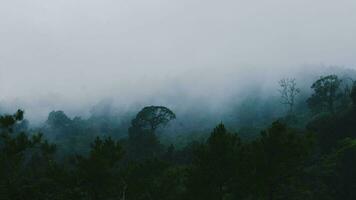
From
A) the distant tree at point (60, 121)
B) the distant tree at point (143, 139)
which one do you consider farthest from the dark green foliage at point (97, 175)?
the distant tree at point (60, 121)

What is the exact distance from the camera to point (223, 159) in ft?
131

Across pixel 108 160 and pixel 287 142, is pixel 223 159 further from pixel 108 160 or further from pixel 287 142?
pixel 108 160

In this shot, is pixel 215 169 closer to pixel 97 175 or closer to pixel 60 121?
pixel 97 175

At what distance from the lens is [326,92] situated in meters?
97.9

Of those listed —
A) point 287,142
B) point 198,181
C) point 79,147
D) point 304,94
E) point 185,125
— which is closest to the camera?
point 287,142

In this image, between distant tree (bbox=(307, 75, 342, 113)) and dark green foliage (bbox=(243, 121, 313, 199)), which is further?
distant tree (bbox=(307, 75, 342, 113))

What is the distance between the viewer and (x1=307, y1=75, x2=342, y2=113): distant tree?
96125mm

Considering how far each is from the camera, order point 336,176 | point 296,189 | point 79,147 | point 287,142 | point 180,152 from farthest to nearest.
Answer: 1. point 79,147
2. point 180,152
3. point 336,176
4. point 296,189
5. point 287,142

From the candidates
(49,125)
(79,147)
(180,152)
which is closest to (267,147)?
(180,152)

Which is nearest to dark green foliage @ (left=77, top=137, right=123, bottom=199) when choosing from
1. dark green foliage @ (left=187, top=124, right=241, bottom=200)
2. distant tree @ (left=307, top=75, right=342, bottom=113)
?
dark green foliage @ (left=187, top=124, right=241, bottom=200)

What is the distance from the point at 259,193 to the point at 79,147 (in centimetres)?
9707

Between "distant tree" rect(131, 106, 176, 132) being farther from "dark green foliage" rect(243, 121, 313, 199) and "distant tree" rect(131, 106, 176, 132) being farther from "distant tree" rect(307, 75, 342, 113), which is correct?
"dark green foliage" rect(243, 121, 313, 199)

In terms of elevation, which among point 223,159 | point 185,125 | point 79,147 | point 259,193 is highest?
point 185,125

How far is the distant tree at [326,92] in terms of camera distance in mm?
96125
